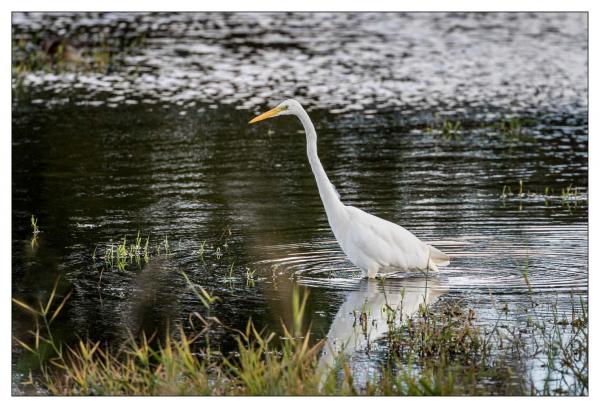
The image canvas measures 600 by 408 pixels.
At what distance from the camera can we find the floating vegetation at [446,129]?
1711 centimetres

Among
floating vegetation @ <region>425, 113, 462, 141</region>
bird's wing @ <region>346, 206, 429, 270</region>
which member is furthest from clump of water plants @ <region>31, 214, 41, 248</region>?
floating vegetation @ <region>425, 113, 462, 141</region>

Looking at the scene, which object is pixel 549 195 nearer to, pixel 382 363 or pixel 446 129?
pixel 446 129

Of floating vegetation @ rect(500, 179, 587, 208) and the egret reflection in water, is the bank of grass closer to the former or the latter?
the egret reflection in water

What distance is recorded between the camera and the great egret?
33.2 ft

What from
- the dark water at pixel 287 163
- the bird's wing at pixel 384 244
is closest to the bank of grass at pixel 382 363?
the dark water at pixel 287 163

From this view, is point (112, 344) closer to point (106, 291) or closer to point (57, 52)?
point (106, 291)

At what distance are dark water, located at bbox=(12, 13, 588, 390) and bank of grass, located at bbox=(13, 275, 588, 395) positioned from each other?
40 cm

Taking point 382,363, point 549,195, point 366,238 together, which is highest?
point 549,195

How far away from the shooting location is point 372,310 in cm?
→ 936

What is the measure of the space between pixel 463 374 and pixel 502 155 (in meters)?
8.58

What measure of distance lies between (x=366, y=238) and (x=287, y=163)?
547cm

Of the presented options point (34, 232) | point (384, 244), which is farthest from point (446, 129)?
point (34, 232)

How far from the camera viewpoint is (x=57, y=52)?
2311 centimetres

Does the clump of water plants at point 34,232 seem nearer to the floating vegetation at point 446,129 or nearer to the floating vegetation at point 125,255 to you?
the floating vegetation at point 125,255
